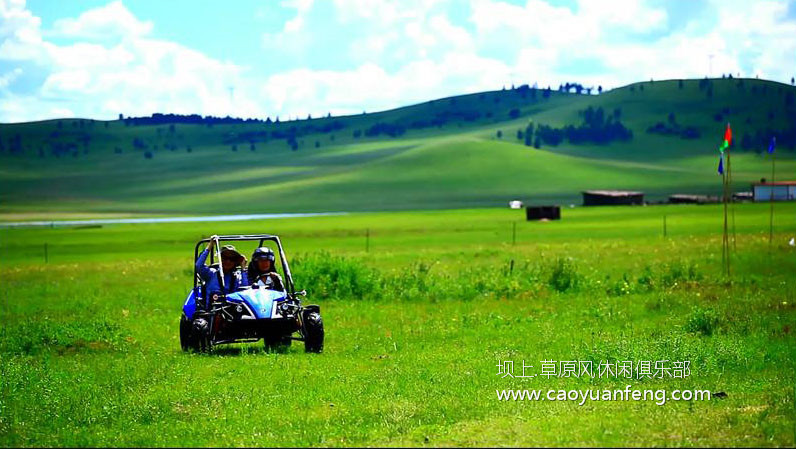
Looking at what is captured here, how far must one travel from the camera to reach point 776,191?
479ft

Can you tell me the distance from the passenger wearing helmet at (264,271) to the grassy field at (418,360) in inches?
60.8

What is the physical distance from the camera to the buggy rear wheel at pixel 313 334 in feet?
70.9

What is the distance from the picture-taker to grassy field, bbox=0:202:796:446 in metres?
13.4

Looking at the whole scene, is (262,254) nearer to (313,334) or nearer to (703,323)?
(313,334)

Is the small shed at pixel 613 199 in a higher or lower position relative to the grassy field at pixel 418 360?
lower

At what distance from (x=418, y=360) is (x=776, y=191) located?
445 ft

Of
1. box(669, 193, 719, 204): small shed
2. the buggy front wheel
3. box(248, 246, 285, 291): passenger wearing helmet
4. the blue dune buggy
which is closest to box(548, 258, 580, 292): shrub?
box(248, 246, 285, 291): passenger wearing helmet

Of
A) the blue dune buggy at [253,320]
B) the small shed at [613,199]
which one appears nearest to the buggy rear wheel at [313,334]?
the blue dune buggy at [253,320]

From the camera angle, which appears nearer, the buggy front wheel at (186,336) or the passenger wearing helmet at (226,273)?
the buggy front wheel at (186,336)

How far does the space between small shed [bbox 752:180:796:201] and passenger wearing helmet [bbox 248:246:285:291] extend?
128m

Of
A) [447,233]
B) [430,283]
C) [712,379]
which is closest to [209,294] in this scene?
A: [712,379]

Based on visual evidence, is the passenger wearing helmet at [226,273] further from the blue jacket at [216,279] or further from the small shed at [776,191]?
the small shed at [776,191]

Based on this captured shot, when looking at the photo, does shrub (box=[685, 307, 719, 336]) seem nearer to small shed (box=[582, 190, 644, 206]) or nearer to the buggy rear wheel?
the buggy rear wheel

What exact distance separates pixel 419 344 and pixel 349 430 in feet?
31.3
